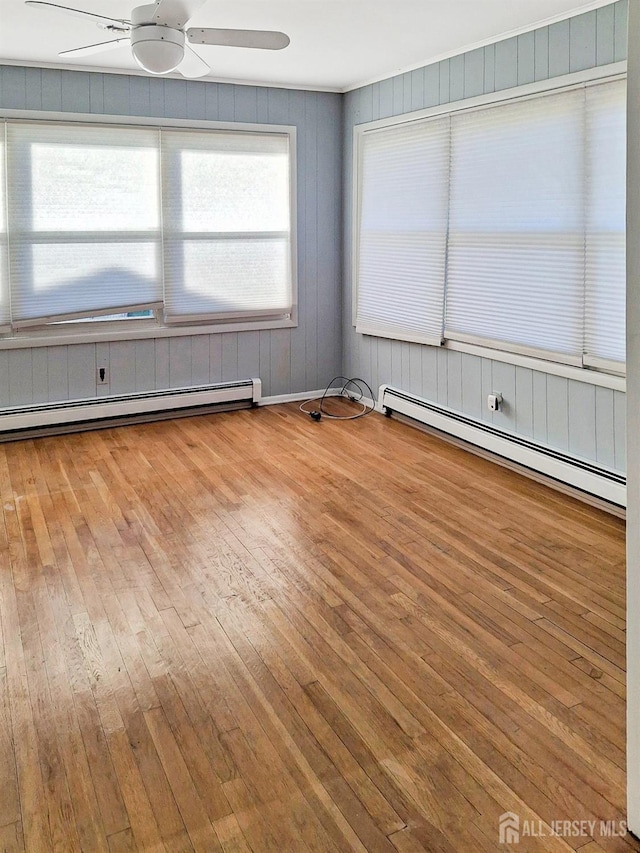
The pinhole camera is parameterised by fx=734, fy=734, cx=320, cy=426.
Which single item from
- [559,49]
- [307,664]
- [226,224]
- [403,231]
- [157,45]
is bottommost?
[307,664]

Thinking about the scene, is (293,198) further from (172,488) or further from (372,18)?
(172,488)

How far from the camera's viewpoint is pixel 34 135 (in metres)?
4.96

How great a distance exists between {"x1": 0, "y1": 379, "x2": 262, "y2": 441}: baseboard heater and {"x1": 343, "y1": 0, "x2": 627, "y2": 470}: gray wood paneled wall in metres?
1.13

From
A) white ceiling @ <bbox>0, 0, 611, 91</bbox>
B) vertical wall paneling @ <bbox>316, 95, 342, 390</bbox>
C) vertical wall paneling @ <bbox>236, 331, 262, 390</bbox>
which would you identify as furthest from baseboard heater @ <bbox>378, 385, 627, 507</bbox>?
white ceiling @ <bbox>0, 0, 611, 91</bbox>

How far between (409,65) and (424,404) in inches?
92.8

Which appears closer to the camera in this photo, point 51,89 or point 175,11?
point 175,11

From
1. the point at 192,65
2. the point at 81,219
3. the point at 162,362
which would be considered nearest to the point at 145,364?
the point at 162,362

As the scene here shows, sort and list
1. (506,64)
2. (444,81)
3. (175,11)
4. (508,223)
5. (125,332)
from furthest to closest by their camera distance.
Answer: (125,332)
(444,81)
(508,223)
(506,64)
(175,11)

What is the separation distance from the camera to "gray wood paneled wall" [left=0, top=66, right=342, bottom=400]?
5105mm

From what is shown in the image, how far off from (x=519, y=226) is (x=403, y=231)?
1.24m

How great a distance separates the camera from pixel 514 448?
452cm

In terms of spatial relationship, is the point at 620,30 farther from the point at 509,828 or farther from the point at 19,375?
the point at 19,375

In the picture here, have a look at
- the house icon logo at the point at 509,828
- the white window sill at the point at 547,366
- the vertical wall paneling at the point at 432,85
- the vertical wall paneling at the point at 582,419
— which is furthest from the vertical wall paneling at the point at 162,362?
the house icon logo at the point at 509,828

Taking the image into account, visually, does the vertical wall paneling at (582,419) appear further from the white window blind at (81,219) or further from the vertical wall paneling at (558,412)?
the white window blind at (81,219)
